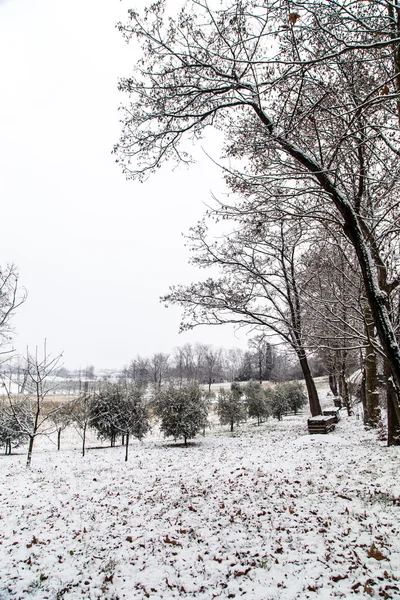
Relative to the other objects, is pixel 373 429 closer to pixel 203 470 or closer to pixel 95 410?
pixel 203 470

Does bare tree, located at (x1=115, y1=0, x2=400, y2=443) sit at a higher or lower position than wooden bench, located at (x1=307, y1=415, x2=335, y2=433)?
higher

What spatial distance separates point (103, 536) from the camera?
5047 millimetres

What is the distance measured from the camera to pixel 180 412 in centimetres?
1606

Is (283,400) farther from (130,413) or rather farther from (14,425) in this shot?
(14,425)

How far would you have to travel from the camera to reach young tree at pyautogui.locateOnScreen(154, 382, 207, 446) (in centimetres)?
1574

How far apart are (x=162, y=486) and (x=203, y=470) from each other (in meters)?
1.57

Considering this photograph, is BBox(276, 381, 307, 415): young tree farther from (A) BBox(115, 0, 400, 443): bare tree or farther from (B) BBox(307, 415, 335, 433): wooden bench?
(A) BBox(115, 0, 400, 443): bare tree

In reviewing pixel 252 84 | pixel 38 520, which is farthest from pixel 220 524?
pixel 252 84

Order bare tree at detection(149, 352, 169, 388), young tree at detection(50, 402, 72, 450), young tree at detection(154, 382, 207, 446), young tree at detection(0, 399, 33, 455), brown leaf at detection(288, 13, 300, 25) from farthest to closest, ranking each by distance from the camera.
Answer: bare tree at detection(149, 352, 169, 388)
young tree at detection(50, 402, 72, 450)
young tree at detection(0, 399, 33, 455)
young tree at detection(154, 382, 207, 446)
brown leaf at detection(288, 13, 300, 25)

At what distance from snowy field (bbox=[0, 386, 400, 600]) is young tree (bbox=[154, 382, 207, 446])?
7.25 metres

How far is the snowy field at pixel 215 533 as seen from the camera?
3.61 m

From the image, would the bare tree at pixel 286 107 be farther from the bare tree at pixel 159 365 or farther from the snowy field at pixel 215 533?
the bare tree at pixel 159 365

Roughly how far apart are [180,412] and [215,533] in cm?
1156

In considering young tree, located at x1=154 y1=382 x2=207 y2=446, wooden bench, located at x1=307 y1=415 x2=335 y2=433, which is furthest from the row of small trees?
wooden bench, located at x1=307 y1=415 x2=335 y2=433
